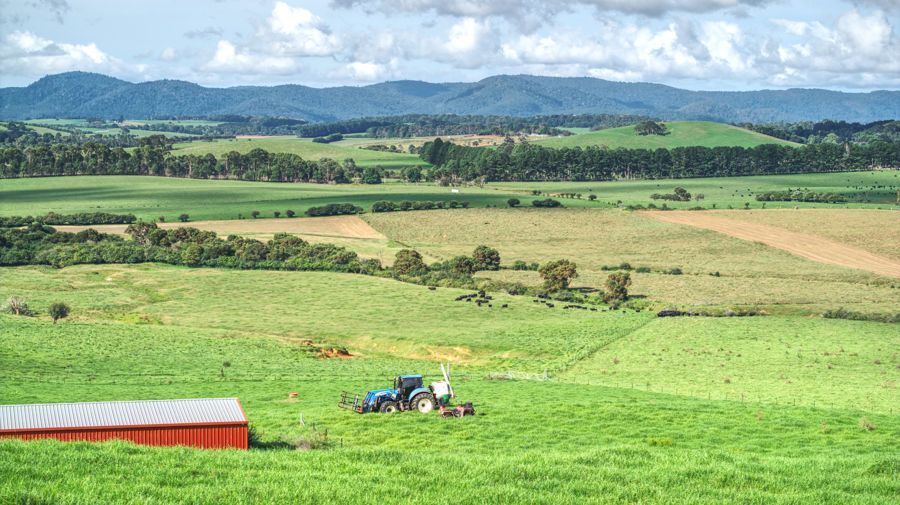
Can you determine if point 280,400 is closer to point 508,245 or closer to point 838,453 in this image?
point 838,453

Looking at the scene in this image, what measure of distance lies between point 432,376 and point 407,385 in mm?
12958

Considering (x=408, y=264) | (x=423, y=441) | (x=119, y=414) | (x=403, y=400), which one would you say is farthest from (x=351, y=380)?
(x=408, y=264)

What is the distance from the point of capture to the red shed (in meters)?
27.9

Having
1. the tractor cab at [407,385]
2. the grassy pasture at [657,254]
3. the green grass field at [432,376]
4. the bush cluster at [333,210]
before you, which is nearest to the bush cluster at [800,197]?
the grassy pasture at [657,254]

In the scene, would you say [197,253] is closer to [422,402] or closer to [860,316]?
[860,316]

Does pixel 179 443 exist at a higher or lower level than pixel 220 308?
higher

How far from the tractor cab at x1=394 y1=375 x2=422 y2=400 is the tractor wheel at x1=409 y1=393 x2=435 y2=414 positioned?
0.51m

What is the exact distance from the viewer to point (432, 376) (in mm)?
53094

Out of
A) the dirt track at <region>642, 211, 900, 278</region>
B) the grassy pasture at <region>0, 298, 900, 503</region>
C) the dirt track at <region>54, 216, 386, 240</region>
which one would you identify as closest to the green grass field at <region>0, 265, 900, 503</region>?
the grassy pasture at <region>0, 298, 900, 503</region>

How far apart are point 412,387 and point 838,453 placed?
16.4 meters

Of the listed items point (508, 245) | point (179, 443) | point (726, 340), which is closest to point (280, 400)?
point (179, 443)

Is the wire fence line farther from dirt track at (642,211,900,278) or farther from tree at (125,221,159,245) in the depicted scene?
tree at (125,221,159,245)

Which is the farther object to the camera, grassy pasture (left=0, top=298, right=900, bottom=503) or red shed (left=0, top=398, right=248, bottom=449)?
red shed (left=0, top=398, right=248, bottom=449)

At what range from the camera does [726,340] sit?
214 feet
